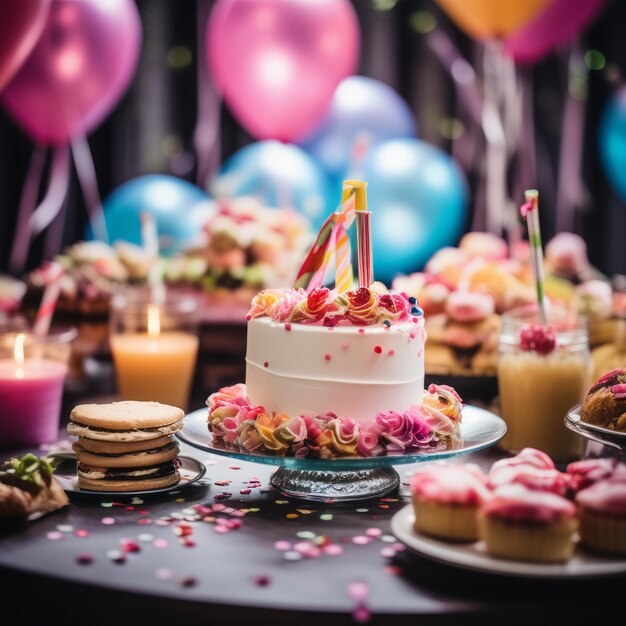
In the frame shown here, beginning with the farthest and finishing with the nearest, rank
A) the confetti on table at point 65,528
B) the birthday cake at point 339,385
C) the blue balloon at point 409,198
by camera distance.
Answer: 1. the blue balloon at point 409,198
2. the birthday cake at point 339,385
3. the confetti on table at point 65,528

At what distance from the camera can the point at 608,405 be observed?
75.4 inches

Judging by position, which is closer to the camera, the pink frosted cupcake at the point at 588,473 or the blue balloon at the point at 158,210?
the pink frosted cupcake at the point at 588,473

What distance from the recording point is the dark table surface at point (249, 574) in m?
1.37

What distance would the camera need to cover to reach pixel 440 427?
190 centimetres

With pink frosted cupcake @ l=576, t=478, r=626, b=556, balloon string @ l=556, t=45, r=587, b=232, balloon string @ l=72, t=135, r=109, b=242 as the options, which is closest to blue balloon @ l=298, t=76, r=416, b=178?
balloon string @ l=556, t=45, r=587, b=232

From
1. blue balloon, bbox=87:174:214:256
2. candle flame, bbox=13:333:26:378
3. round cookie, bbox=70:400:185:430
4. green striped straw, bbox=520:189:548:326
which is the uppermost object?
blue balloon, bbox=87:174:214:256

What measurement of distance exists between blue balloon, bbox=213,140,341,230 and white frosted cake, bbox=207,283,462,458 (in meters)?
2.78

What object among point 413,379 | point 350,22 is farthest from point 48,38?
point 413,379

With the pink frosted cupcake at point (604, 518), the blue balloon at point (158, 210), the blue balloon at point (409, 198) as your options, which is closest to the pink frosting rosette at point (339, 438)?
the pink frosted cupcake at point (604, 518)

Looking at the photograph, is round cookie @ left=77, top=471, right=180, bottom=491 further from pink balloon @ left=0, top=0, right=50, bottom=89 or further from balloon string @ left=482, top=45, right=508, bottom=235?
balloon string @ left=482, top=45, right=508, bottom=235

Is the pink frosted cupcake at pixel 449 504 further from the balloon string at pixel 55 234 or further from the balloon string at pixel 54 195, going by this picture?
the balloon string at pixel 55 234

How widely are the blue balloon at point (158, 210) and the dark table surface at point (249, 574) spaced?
10.2ft

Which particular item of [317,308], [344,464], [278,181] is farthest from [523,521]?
[278,181]

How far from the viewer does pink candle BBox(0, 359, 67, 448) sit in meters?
2.38
